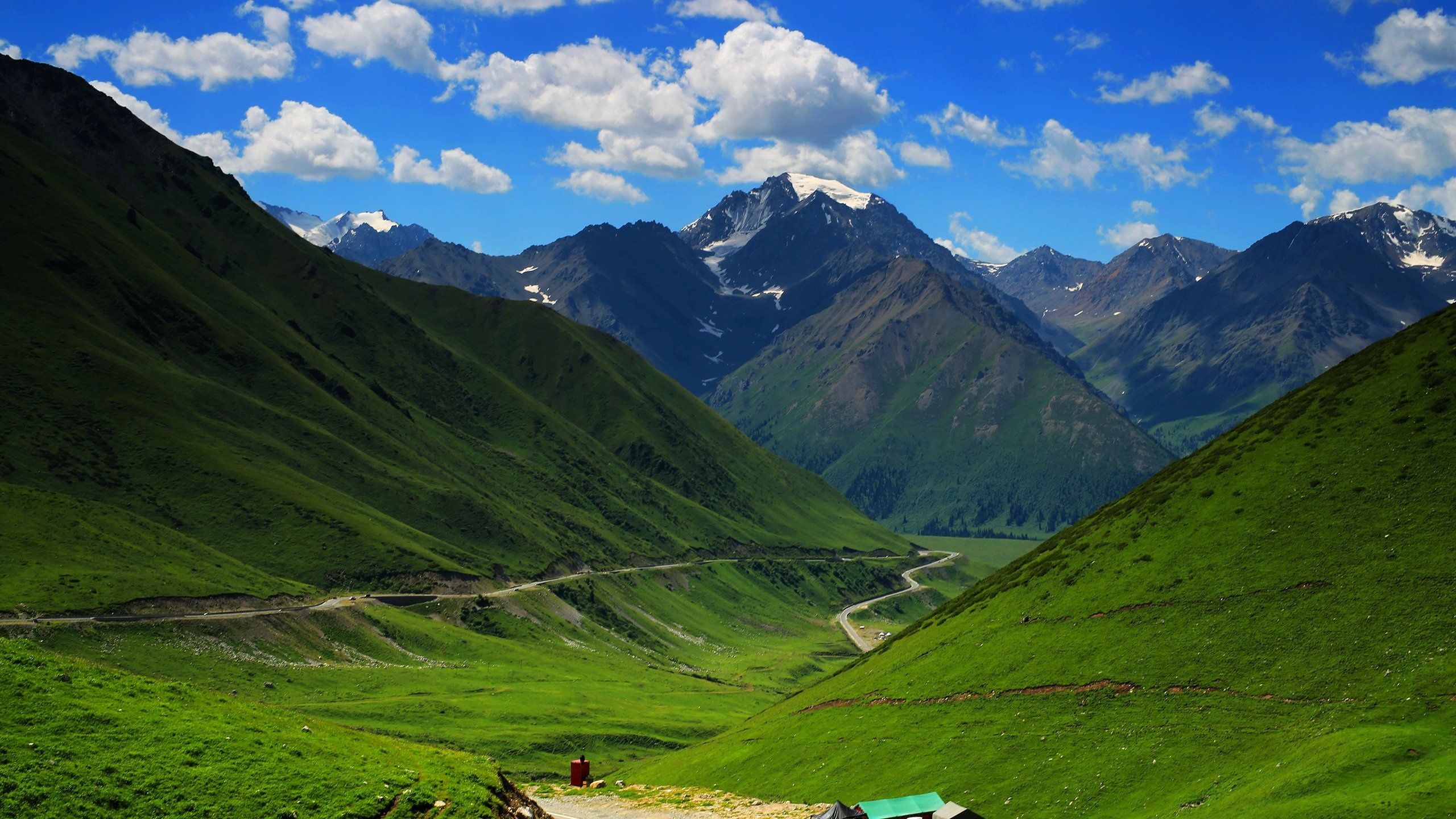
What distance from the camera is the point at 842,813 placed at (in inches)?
1964

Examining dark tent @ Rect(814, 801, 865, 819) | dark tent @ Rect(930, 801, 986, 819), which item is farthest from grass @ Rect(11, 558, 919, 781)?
dark tent @ Rect(930, 801, 986, 819)

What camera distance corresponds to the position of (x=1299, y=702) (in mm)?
56625

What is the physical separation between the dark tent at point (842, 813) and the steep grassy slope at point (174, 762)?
619 inches

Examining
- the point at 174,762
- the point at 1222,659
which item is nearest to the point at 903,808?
the point at 1222,659

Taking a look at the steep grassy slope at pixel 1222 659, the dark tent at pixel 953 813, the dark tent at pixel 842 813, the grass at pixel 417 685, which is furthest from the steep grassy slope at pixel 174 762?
the grass at pixel 417 685

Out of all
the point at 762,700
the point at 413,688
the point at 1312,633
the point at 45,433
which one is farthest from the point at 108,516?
the point at 1312,633

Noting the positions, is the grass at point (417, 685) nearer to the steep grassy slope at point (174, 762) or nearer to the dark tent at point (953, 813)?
the steep grassy slope at point (174, 762)

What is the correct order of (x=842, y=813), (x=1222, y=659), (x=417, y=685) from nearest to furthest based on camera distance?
1. (x=842, y=813)
2. (x=1222, y=659)
3. (x=417, y=685)

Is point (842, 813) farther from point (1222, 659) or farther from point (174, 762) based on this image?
point (174, 762)

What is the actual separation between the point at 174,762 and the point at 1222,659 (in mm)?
57381

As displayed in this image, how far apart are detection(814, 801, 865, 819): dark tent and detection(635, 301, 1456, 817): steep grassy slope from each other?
1125 centimetres

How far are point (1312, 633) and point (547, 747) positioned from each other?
10044cm

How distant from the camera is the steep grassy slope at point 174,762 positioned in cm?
3778

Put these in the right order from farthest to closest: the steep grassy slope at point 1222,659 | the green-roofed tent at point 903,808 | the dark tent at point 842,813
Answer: the steep grassy slope at point 1222,659, the green-roofed tent at point 903,808, the dark tent at point 842,813
